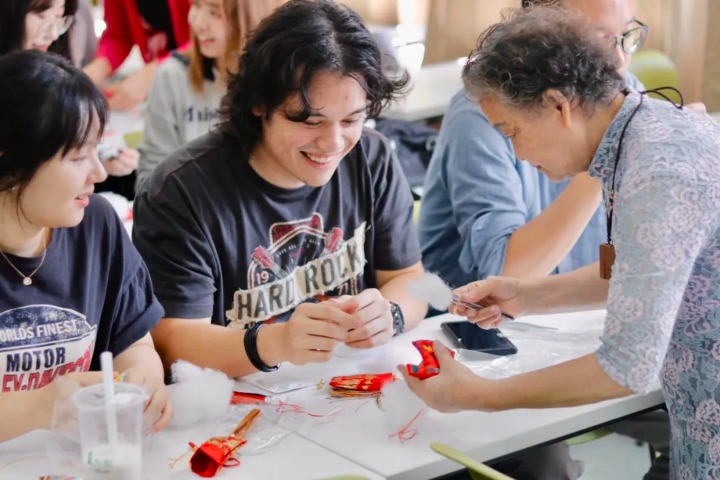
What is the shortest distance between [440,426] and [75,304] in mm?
648

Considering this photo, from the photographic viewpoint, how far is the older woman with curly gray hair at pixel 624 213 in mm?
1337

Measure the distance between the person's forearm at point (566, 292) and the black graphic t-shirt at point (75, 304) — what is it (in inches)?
28.4

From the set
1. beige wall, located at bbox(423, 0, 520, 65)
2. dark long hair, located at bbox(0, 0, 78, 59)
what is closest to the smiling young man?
dark long hair, located at bbox(0, 0, 78, 59)

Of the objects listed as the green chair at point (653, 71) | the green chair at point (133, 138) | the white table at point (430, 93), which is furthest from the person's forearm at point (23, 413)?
the green chair at point (653, 71)

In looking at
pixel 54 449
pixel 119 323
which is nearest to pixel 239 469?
pixel 54 449

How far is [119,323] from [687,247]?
0.98 metres

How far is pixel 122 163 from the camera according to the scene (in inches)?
120

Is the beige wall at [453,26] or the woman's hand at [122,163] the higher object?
the woman's hand at [122,163]

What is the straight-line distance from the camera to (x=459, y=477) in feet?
5.64

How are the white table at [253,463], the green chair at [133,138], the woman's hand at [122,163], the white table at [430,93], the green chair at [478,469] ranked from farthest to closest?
1. the white table at [430,93]
2. the green chair at [133,138]
3. the woman's hand at [122,163]
4. the white table at [253,463]
5. the green chair at [478,469]

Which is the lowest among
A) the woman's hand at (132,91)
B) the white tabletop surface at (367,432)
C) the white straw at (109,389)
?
the woman's hand at (132,91)

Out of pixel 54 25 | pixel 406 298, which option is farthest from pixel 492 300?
pixel 54 25

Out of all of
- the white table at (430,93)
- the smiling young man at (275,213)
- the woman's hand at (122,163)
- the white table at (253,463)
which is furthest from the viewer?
the white table at (430,93)

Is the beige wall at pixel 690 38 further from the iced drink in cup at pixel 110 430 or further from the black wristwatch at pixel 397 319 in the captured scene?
the iced drink in cup at pixel 110 430
